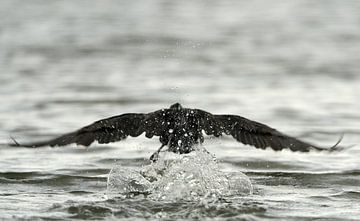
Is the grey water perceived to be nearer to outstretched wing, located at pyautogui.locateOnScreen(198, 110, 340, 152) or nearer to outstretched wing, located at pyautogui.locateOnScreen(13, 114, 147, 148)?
outstretched wing, located at pyautogui.locateOnScreen(198, 110, 340, 152)

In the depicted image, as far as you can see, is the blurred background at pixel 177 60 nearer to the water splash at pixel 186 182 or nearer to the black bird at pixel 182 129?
the water splash at pixel 186 182

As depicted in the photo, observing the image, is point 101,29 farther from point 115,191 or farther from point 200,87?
point 115,191

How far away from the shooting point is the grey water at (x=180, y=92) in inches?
369

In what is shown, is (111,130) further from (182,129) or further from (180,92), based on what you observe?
(180,92)

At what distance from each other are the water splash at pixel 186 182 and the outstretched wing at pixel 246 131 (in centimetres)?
27

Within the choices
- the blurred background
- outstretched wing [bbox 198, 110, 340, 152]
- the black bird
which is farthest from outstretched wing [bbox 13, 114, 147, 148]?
the blurred background

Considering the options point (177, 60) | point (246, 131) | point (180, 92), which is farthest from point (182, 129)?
point (177, 60)

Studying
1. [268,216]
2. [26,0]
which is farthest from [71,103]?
[26,0]

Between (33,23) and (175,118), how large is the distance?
16161mm

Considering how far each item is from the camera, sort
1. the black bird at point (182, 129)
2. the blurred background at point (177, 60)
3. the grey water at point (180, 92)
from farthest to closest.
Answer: the blurred background at point (177, 60), the black bird at point (182, 129), the grey water at point (180, 92)

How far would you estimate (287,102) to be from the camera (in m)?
16.4

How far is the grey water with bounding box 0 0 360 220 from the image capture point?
30.7ft

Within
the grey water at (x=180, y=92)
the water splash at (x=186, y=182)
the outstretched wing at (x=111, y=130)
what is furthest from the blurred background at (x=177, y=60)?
the outstretched wing at (x=111, y=130)

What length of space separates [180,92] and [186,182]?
26.3 feet
